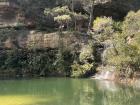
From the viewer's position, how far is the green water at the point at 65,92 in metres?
18.7

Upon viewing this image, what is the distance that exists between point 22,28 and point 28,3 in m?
2.05

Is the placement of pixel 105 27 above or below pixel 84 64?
above

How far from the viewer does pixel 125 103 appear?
18219 millimetres

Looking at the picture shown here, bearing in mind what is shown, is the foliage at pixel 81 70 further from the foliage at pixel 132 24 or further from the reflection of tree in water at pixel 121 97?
the reflection of tree in water at pixel 121 97

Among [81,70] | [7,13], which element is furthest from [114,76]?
[7,13]

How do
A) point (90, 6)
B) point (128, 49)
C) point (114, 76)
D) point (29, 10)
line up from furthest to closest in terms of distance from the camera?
point (29, 10)
point (90, 6)
point (114, 76)
point (128, 49)

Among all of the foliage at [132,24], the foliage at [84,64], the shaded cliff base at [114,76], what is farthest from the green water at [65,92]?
the foliage at [132,24]

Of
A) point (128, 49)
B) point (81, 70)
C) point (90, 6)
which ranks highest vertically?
point (90, 6)

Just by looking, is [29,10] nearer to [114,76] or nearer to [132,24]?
[132,24]

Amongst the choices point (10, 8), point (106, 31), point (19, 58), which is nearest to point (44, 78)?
point (19, 58)

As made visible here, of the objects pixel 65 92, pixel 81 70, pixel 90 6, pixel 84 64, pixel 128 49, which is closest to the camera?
pixel 65 92

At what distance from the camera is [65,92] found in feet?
72.4

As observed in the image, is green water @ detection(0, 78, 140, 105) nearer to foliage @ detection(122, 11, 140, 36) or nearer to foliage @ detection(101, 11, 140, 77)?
foliage @ detection(101, 11, 140, 77)

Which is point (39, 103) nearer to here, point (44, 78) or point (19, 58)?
point (44, 78)
